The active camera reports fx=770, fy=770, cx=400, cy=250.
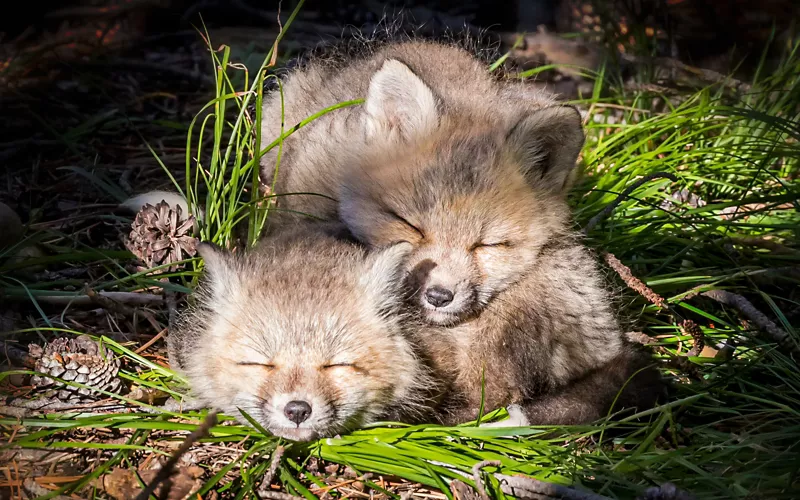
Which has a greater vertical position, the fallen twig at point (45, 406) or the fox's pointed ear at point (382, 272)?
the fox's pointed ear at point (382, 272)

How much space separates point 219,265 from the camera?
3.04 m

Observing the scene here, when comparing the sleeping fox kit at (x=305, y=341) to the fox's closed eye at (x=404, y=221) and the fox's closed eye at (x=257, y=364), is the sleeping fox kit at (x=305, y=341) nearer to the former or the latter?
the fox's closed eye at (x=257, y=364)

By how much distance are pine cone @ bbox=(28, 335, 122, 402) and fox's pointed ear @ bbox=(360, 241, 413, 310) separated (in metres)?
1.13

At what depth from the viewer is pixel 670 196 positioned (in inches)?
188

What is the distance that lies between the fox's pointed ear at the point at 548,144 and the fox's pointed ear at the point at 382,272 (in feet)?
2.84

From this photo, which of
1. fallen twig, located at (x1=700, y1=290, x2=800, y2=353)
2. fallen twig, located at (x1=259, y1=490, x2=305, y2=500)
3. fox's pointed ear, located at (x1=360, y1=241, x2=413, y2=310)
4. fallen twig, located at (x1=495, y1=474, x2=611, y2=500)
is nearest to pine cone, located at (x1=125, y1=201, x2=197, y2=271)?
fox's pointed ear, located at (x1=360, y1=241, x2=413, y2=310)

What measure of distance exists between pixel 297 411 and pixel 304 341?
0.25 meters

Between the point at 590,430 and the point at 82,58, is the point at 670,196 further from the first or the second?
the point at 82,58

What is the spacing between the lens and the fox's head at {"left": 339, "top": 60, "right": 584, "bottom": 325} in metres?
3.38

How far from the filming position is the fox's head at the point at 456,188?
3381 mm

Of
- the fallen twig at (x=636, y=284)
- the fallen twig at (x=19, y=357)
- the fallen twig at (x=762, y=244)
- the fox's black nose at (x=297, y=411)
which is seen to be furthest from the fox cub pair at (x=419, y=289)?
the fallen twig at (x=762, y=244)

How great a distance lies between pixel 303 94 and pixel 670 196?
7.83 ft

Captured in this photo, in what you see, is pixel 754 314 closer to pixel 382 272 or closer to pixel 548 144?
pixel 548 144

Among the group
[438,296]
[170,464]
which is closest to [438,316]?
[438,296]
